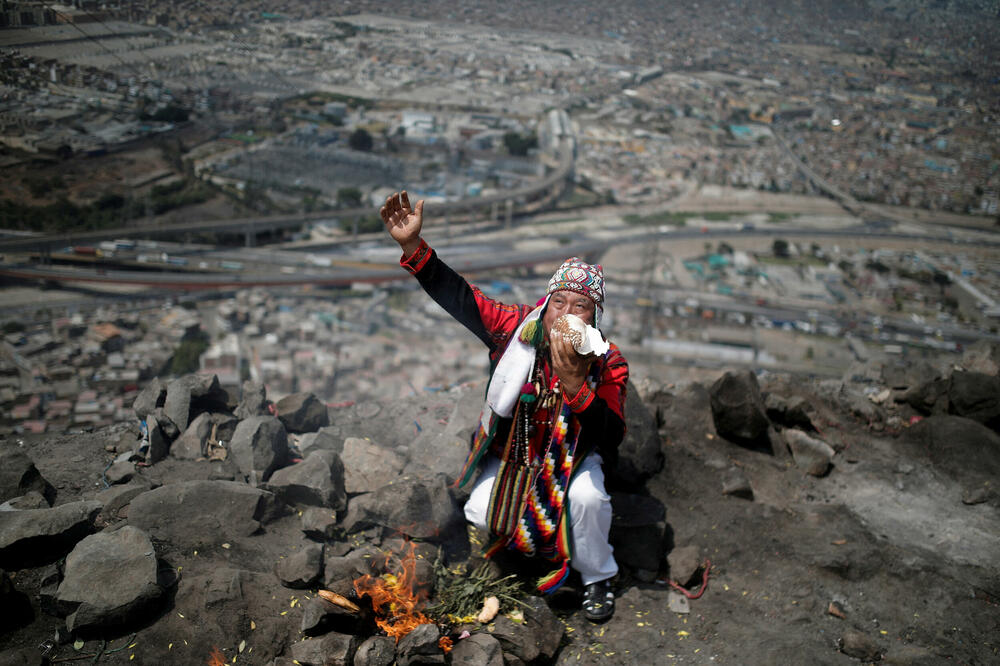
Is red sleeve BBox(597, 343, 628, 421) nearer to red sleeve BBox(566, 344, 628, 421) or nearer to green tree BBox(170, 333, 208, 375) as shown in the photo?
red sleeve BBox(566, 344, 628, 421)

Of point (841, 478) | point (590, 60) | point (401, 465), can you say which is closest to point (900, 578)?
point (841, 478)

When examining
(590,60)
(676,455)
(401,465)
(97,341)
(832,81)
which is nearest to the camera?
(401,465)

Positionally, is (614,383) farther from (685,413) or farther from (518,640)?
(685,413)

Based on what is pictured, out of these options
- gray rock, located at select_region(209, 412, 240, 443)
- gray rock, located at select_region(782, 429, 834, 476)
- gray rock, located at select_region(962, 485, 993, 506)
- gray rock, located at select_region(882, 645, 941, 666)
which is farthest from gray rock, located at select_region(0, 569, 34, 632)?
gray rock, located at select_region(962, 485, 993, 506)

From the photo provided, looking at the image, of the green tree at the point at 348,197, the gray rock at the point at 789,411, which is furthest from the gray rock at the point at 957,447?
the green tree at the point at 348,197

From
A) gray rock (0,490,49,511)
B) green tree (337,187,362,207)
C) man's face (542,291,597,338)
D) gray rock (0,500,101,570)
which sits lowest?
green tree (337,187,362,207)

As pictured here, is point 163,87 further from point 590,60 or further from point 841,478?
point 590,60

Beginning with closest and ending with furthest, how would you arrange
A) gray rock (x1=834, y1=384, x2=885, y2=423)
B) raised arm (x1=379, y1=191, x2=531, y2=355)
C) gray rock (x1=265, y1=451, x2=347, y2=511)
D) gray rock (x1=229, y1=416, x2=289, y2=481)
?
raised arm (x1=379, y1=191, x2=531, y2=355) < gray rock (x1=265, y1=451, x2=347, y2=511) < gray rock (x1=229, y1=416, x2=289, y2=481) < gray rock (x1=834, y1=384, x2=885, y2=423)

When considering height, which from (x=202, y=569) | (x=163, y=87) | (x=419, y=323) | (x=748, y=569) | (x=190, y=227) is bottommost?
(x=419, y=323)
